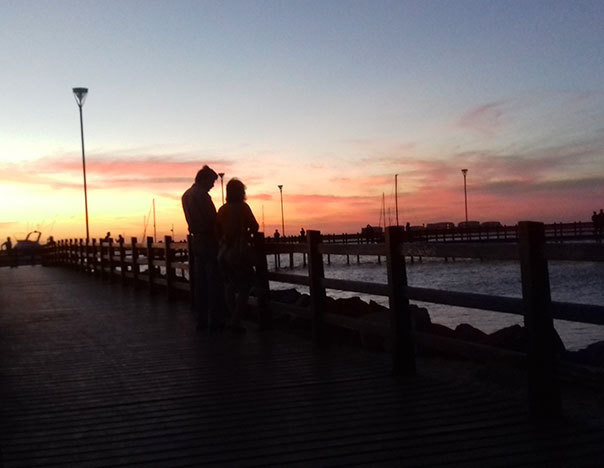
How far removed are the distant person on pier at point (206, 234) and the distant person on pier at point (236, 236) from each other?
0.41 metres

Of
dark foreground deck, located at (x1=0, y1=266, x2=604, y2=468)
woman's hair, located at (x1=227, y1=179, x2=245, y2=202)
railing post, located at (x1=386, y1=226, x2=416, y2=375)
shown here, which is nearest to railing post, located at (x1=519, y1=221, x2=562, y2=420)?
dark foreground deck, located at (x1=0, y1=266, x2=604, y2=468)

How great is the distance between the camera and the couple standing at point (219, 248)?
9.09 meters

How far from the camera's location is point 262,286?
9742 millimetres

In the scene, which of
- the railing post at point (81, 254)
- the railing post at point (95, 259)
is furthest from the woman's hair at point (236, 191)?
the railing post at point (81, 254)

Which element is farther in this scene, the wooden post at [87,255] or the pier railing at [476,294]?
the wooden post at [87,255]

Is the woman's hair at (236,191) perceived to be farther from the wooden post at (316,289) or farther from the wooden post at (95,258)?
the wooden post at (95,258)

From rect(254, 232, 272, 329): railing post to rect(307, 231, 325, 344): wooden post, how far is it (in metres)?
1.62

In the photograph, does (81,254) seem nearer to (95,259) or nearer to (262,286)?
(95,259)

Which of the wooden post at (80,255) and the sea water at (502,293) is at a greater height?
the wooden post at (80,255)

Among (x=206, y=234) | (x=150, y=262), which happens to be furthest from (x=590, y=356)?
(x=150, y=262)

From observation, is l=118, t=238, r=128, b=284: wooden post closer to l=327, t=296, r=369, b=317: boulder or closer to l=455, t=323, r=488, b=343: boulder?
l=327, t=296, r=369, b=317: boulder

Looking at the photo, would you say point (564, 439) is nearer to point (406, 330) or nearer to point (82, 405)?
point (406, 330)

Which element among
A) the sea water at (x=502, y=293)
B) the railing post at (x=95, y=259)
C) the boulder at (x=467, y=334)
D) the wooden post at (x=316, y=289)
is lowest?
the sea water at (x=502, y=293)

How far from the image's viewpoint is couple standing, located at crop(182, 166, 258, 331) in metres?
9.09
